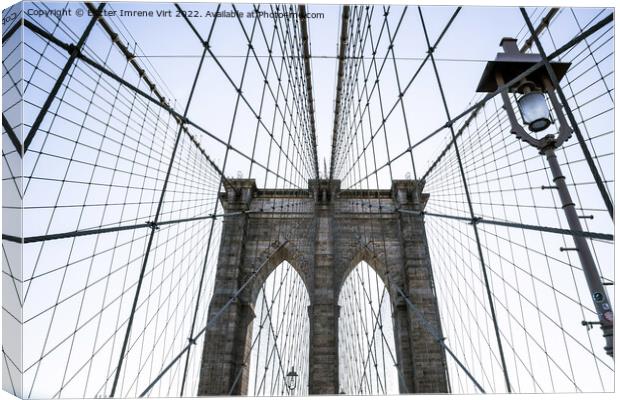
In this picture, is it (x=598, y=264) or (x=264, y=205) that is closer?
(x=598, y=264)

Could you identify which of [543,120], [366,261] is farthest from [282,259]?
[543,120]

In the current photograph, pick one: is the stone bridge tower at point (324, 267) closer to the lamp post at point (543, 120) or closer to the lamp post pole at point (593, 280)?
the lamp post at point (543, 120)

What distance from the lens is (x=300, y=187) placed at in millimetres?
11828

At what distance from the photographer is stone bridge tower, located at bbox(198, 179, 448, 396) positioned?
9383 millimetres

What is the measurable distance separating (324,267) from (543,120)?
9.45 m

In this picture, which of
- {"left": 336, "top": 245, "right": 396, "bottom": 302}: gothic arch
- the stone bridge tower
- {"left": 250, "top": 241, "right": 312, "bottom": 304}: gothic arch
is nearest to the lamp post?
the stone bridge tower

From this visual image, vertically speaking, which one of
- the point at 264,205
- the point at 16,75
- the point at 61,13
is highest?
the point at 264,205

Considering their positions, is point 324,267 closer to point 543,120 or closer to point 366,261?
point 366,261

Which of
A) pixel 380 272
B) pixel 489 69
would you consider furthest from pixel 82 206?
pixel 380 272

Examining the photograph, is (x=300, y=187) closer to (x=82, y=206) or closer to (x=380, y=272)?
(x=380, y=272)

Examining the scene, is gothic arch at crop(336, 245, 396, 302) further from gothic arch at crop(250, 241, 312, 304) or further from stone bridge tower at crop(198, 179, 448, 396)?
gothic arch at crop(250, 241, 312, 304)

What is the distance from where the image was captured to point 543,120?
7.18ft

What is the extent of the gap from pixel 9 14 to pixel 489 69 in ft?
12.2

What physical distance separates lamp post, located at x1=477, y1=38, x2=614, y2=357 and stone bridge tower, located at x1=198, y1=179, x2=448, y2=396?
6187 millimetres
